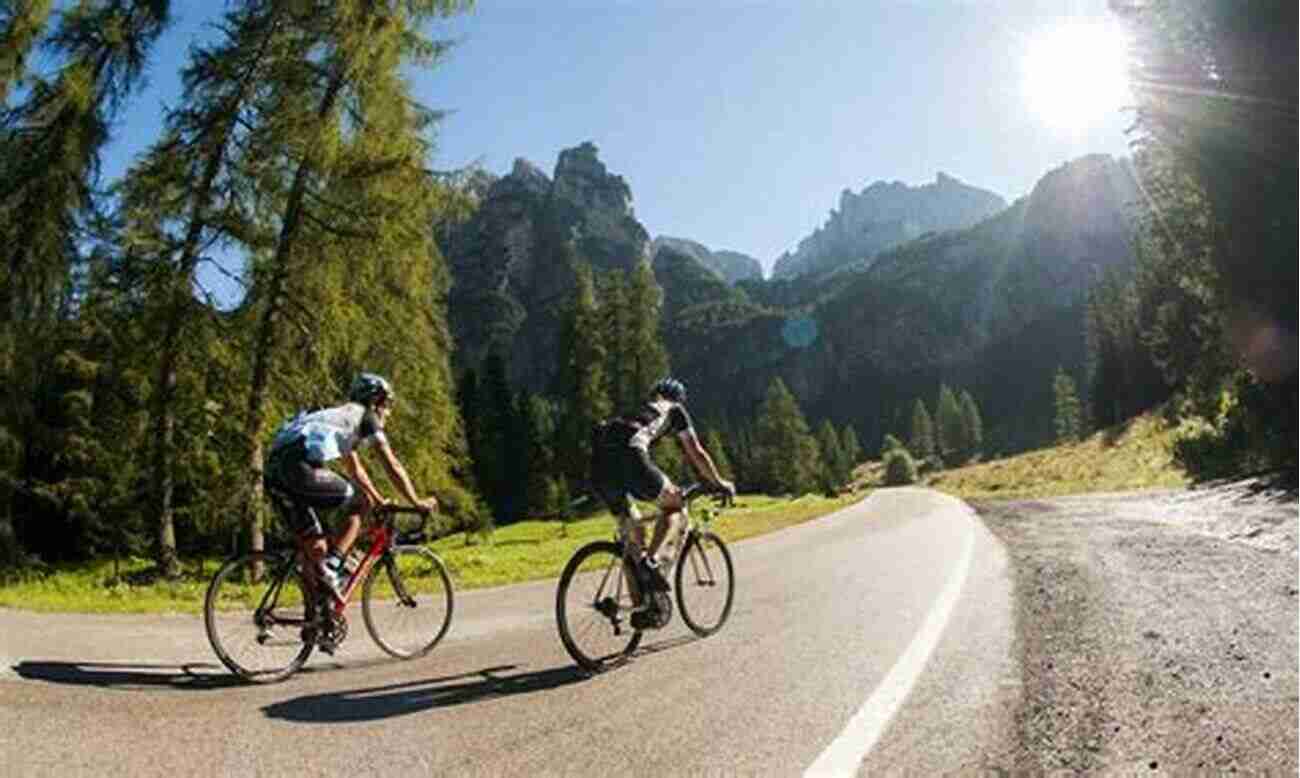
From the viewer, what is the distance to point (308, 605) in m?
7.33

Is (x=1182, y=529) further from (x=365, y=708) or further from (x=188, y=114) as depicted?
(x=188, y=114)

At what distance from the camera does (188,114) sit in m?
17.5

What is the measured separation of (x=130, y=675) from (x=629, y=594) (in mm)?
3639

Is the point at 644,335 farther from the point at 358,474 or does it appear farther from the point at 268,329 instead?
the point at 358,474

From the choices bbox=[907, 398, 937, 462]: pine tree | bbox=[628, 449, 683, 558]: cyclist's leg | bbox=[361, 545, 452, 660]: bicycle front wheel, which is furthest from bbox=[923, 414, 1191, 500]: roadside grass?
bbox=[907, 398, 937, 462]: pine tree

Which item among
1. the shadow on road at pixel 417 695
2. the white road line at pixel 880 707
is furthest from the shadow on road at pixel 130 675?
the white road line at pixel 880 707

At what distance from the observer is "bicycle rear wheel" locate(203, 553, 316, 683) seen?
23.3 ft

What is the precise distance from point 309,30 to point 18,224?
24.2 feet

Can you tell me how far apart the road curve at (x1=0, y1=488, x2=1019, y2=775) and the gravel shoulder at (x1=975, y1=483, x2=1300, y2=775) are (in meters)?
0.30

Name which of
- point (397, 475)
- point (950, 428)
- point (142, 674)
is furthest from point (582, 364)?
point (950, 428)

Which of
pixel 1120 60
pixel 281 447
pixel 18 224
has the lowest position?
pixel 281 447

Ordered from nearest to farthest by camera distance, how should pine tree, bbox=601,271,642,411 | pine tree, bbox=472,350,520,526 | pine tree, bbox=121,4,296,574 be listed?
pine tree, bbox=121,4,296,574 → pine tree, bbox=601,271,642,411 → pine tree, bbox=472,350,520,526

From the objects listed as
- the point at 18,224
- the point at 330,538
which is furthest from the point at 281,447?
the point at 18,224

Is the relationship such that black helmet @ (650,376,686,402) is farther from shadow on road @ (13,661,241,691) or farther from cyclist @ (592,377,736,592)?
shadow on road @ (13,661,241,691)
